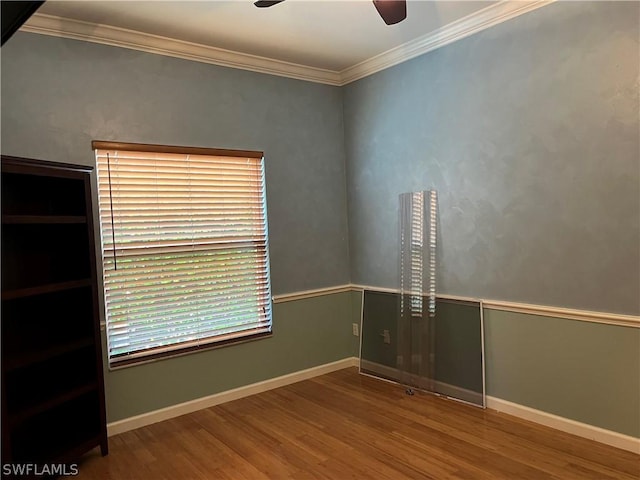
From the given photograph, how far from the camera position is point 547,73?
2924 millimetres

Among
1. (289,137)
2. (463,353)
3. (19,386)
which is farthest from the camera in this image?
(289,137)

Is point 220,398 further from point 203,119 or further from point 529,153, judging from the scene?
point 529,153

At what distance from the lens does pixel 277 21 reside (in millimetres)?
3164

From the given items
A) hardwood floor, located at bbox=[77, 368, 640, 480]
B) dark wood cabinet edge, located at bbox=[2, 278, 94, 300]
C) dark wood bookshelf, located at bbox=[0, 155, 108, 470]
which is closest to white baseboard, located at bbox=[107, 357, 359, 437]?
hardwood floor, located at bbox=[77, 368, 640, 480]

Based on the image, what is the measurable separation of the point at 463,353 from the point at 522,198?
1170 mm

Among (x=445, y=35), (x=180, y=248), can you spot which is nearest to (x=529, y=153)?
(x=445, y=35)

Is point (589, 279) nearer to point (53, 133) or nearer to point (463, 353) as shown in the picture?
point (463, 353)

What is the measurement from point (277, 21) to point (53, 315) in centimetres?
227

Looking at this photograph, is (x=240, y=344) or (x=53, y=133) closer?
(x=53, y=133)

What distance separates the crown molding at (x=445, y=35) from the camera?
3037 millimetres

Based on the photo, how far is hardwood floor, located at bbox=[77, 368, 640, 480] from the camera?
2602mm

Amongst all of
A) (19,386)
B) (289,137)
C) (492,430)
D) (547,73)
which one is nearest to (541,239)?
(547,73)

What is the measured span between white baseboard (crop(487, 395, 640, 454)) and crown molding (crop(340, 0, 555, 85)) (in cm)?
249

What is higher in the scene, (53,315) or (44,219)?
(44,219)
